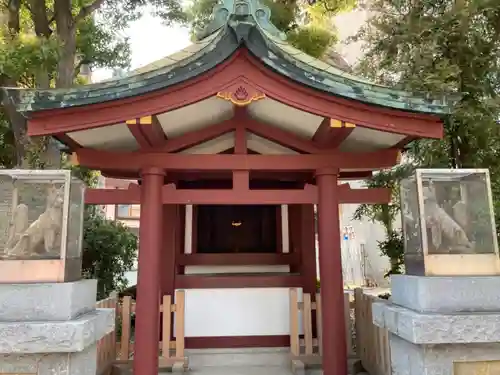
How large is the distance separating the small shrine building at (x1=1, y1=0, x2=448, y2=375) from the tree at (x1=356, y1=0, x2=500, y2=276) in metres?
2.07

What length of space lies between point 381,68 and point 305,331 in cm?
507

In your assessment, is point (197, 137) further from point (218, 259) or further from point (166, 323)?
point (166, 323)

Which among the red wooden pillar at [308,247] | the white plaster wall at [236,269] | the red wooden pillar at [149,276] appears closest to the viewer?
the red wooden pillar at [149,276]

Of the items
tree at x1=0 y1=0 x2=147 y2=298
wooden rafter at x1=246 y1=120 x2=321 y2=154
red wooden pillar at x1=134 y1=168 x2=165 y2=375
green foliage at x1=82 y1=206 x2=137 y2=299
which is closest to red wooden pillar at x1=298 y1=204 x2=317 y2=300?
wooden rafter at x1=246 y1=120 x2=321 y2=154

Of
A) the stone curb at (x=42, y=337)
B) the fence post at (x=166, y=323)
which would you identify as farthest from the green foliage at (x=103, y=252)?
the stone curb at (x=42, y=337)

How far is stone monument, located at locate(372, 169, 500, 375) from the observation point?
9.89 feet

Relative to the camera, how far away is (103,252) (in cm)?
955

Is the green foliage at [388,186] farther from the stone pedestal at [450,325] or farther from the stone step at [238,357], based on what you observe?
the stone pedestal at [450,325]

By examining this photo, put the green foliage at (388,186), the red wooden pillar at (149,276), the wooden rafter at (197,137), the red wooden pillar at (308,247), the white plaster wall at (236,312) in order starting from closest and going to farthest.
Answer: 1. the red wooden pillar at (149,276)
2. the wooden rafter at (197,137)
3. the white plaster wall at (236,312)
4. the red wooden pillar at (308,247)
5. the green foliage at (388,186)

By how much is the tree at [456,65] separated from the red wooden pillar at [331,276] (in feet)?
9.25

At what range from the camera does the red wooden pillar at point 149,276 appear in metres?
4.28

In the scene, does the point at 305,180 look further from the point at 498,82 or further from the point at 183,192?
the point at 498,82

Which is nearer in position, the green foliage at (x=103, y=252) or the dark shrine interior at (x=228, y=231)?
the dark shrine interior at (x=228, y=231)

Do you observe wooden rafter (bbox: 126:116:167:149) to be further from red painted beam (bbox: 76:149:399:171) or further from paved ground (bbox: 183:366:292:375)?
paved ground (bbox: 183:366:292:375)
